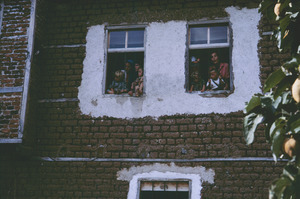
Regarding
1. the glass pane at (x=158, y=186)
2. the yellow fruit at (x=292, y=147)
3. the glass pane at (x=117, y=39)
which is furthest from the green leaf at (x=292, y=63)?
the glass pane at (x=117, y=39)

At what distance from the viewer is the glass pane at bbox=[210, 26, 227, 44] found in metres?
7.11

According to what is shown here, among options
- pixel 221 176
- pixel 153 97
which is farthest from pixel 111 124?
pixel 221 176

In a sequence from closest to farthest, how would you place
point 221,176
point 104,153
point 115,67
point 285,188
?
1. point 285,188
2. point 221,176
3. point 104,153
4. point 115,67

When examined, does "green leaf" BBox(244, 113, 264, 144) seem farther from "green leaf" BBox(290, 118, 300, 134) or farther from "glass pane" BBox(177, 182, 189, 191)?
"glass pane" BBox(177, 182, 189, 191)

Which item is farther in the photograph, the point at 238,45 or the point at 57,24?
the point at 57,24

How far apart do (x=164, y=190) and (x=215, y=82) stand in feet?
7.47

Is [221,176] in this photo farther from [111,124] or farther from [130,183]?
[111,124]

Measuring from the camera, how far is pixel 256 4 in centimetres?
695

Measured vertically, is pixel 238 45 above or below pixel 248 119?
above

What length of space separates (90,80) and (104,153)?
59.9 inches

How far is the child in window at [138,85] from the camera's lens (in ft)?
23.1

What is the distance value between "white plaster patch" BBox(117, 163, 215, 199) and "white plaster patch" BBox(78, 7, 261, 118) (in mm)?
1020

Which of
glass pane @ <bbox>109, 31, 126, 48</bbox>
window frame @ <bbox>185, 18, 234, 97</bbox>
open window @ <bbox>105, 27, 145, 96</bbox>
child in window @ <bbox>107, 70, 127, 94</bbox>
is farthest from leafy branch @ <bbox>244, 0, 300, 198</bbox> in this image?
glass pane @ <bbox>109, 31, 126, 48</bbox>

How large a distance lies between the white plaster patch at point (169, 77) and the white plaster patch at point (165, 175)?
1020 millimetres
